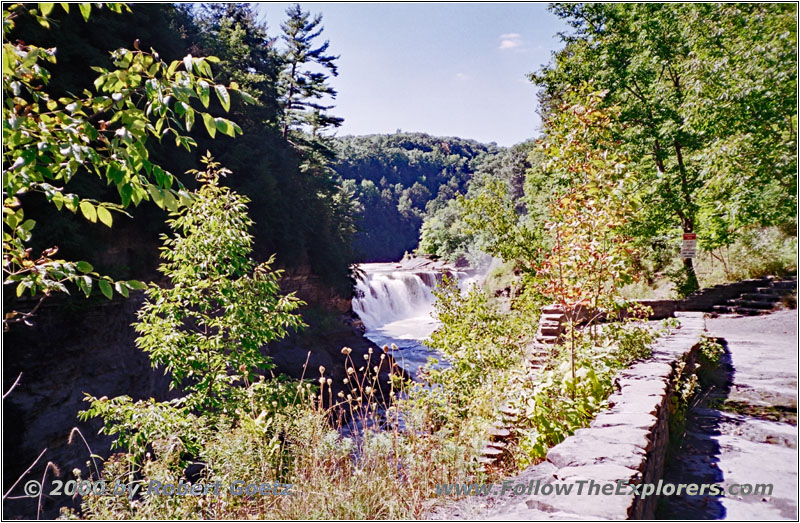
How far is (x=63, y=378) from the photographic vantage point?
940 cm

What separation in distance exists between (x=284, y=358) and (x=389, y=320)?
495 inches

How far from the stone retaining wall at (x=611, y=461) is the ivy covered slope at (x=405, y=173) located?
2518 inches

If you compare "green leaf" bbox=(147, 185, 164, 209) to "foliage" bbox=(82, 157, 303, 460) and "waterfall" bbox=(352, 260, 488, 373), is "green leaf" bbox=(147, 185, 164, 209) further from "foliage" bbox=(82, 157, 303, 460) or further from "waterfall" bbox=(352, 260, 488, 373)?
"waterfall" bbox=(352, 260, 488, 373)

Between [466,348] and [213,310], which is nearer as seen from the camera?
[213,310]

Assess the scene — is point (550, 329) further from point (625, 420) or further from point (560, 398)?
point (625, 420)

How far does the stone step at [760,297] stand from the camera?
36.2ft

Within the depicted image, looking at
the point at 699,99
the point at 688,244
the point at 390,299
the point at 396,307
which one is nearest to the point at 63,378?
the point at 699,99

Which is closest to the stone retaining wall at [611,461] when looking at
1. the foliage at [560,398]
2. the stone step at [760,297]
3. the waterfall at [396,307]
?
the foliage at [560,398]

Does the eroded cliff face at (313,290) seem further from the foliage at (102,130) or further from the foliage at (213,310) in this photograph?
the foliage at (102,130)

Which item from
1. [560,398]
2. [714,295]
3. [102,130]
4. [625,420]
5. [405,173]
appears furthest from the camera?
[405,173]

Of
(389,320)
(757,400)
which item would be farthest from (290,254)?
(757,400)

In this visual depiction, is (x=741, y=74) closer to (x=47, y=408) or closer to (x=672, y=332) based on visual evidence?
(x=672, y=332)

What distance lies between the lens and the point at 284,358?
14867mm

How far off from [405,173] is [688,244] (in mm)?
66093
